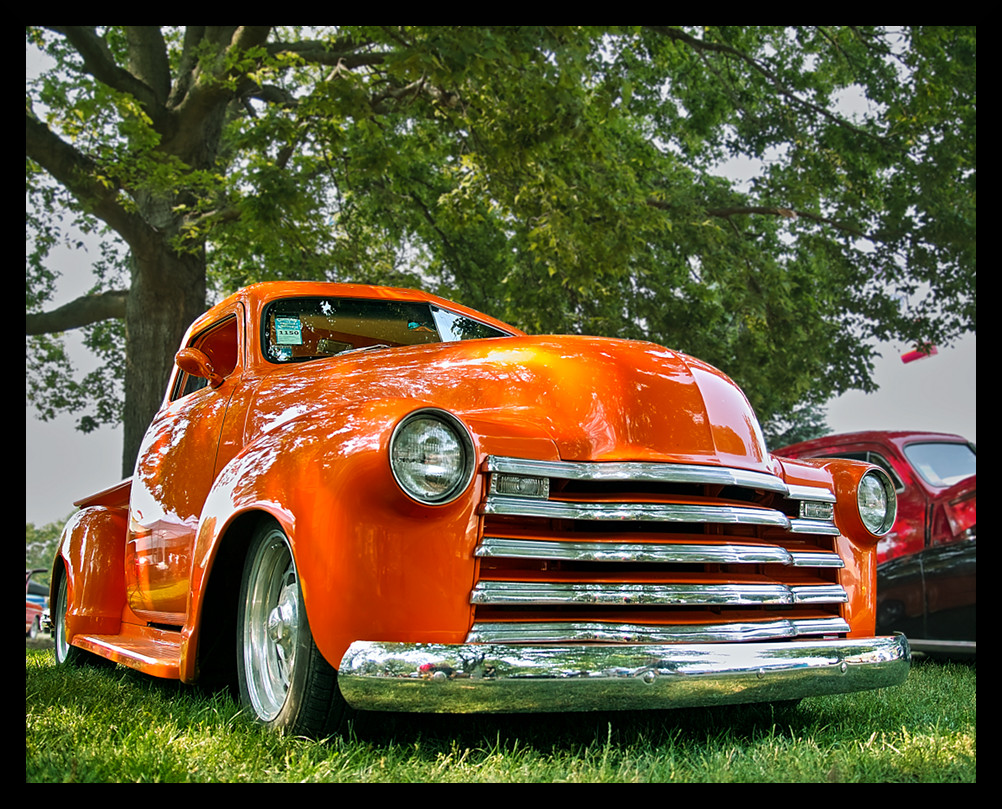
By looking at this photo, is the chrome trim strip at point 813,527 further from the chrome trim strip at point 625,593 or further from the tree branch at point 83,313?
the tree branch at point 83,313

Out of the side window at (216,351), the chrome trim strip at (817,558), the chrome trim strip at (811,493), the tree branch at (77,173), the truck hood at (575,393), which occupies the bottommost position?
the chrome trim strip at (817,558)

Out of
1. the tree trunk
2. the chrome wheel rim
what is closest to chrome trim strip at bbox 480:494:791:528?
the chrome wheel rim

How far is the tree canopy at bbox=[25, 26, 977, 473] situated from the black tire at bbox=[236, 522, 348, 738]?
629cm

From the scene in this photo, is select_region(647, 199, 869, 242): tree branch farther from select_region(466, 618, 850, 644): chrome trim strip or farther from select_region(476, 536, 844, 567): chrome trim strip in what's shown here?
select_region(466, 618, 850, 644): chrome trim strip

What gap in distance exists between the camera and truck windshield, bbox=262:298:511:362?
4.56m

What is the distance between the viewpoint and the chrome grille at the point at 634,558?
9.60 feet

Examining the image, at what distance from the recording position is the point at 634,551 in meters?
3.07

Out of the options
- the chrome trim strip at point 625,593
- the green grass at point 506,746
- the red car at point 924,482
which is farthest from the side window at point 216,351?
the red car at point 924,482

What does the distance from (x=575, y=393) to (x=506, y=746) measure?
48.3 inches

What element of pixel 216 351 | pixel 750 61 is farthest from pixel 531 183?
pixel 216 351

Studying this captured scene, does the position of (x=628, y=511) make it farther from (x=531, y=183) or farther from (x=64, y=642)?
(x=531, y=183)

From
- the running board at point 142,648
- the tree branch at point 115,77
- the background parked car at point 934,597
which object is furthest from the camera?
the tree branch at point 115,77

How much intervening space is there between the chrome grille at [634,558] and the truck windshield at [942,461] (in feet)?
13.1

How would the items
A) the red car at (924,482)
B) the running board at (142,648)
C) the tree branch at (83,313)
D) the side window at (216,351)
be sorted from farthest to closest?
1. the tree branch at (83,313)
2. the red car at (924,482)
3. the side window at (216,351)
4. the running board at (142,648)
